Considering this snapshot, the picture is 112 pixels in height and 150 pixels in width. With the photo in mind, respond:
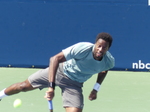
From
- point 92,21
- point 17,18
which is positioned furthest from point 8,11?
point 92,21

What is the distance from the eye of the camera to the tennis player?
14.5ft

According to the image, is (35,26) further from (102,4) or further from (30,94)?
(30,94)

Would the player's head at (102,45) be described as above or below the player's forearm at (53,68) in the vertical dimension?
above

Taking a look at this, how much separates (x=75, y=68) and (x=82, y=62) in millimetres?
137

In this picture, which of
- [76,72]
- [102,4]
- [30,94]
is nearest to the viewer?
[76,72]

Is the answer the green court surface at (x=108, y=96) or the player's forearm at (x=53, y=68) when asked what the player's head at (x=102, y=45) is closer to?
the player's forearm at (x=53, y=68)

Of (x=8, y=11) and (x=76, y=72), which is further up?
(x=8, y=11)

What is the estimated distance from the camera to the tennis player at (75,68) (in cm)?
443

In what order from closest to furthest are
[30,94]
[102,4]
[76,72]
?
1. [76,72]
2. [30,94]
3. [102,4]

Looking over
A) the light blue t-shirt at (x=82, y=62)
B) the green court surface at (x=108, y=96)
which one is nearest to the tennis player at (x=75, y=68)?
the light blue t-shirt at (x=82, y=62)

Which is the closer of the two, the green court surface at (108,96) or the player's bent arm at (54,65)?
the player's bent arm at (54,65)

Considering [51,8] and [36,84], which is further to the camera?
[51,8]

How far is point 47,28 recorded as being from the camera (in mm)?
10008

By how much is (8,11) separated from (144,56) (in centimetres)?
364
